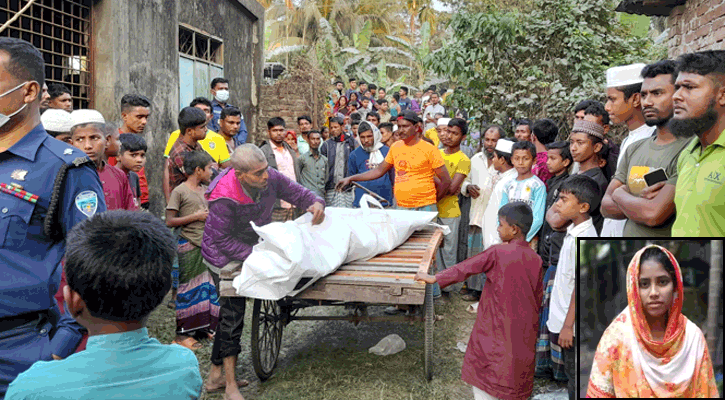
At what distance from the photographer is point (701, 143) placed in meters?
2.41

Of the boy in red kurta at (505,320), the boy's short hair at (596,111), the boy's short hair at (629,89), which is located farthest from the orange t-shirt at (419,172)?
the boy in red kurta at (505,320)

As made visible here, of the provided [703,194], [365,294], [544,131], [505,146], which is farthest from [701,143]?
[505,146]

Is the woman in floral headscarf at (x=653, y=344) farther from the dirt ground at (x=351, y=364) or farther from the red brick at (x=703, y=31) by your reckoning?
the red brick at (x=703, y=31)

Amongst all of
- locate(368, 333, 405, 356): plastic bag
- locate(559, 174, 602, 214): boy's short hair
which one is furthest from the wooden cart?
locate(559, 174, 602, 214): boy's short hair

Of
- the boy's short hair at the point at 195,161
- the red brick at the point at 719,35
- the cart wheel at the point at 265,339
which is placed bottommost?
the cart wheel at the point at 265,339

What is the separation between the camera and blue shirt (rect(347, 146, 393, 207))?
7.21 meters

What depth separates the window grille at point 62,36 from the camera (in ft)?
19.7

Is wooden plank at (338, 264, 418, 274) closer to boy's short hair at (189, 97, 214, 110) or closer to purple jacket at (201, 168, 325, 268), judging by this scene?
purple jacket at (201, 168, 325, 268)

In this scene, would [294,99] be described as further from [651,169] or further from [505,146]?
[651,169]

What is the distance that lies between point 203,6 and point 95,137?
22.2 feet

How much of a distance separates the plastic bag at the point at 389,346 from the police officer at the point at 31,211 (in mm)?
3104

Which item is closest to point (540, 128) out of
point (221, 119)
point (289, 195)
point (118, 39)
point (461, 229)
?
point (461, 229)

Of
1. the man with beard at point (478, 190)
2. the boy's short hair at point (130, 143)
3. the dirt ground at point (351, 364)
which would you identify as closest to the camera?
the dirt ground at point (351, 364)

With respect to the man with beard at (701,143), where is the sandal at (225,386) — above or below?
below
